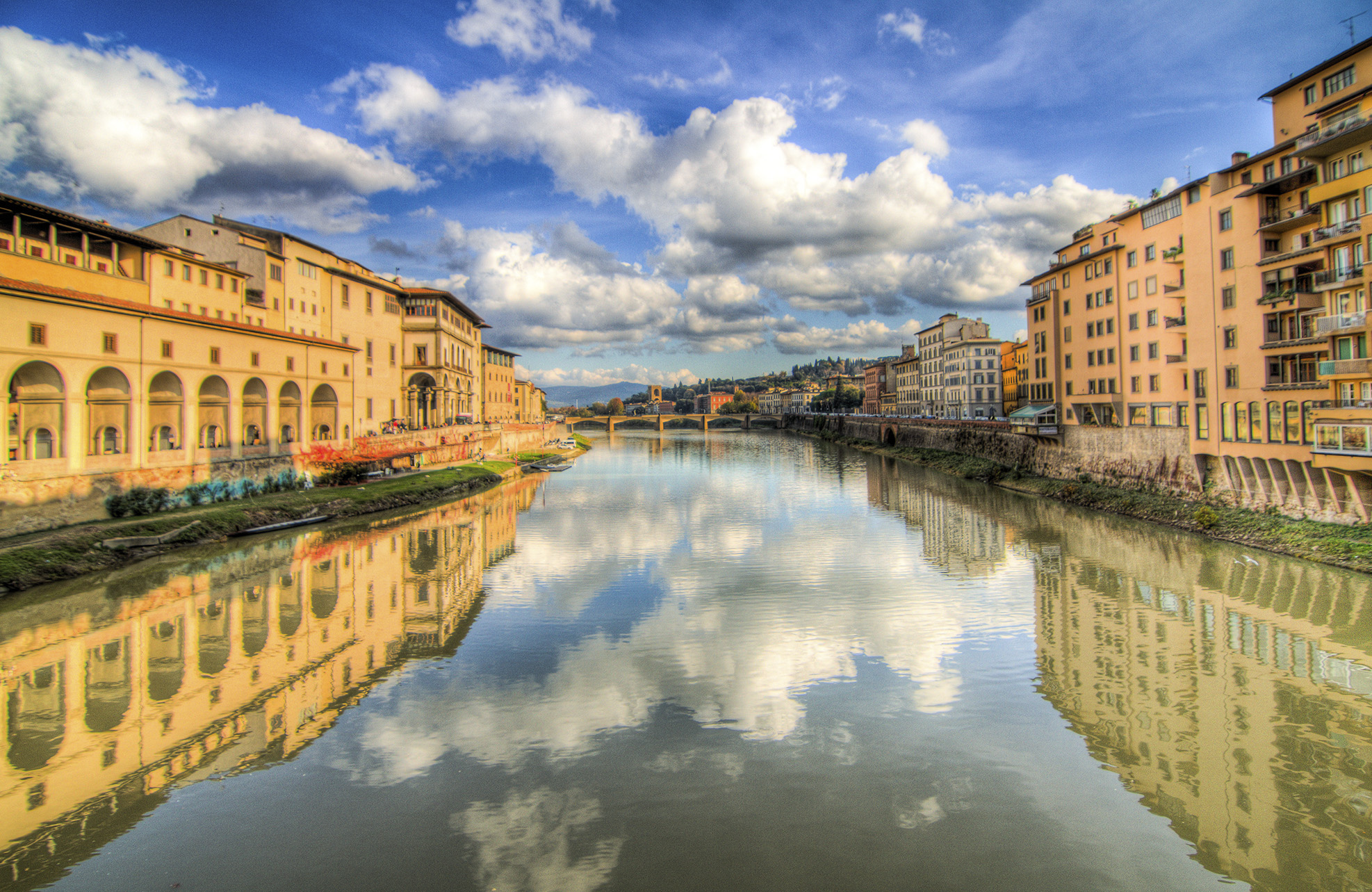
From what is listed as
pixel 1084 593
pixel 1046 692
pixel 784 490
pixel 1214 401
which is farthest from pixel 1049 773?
pixel 784 490

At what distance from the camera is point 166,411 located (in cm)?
2678

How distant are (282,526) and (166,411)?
7223 mm

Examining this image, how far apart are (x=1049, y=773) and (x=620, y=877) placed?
599 centimetres

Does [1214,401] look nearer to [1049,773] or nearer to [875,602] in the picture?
[875,602]

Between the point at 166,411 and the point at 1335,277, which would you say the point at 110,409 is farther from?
the point at 1335,277

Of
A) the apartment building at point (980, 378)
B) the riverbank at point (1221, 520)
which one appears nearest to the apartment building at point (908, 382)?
the apartment building at point (980, 378)

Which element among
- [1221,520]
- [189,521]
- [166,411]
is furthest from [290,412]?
[1221,520]

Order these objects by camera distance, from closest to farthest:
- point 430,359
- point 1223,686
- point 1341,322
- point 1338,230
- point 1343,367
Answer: point 1223,686, point 1343,367, point 1341,322, point 1338,230, point 430,359

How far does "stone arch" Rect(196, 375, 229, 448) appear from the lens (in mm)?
28578

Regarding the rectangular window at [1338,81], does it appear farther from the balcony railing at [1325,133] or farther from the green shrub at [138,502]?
the green shrub at [138,502]

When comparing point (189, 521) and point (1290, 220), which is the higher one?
point (1290, 220)

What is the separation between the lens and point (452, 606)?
16.5 meters

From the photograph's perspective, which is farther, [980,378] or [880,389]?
[880,389]

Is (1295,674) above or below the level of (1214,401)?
below
